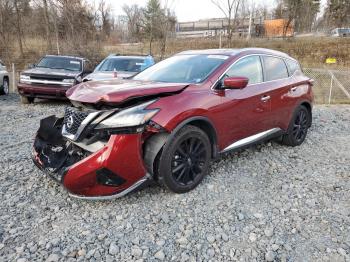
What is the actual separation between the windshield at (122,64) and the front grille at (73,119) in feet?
21.4

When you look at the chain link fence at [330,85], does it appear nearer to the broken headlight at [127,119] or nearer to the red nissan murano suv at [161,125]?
the red nissan murano suv at [161,125]

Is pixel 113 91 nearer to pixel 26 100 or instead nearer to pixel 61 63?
pixel 26 100

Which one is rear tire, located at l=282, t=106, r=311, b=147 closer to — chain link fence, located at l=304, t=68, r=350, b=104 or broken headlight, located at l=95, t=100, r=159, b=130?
broken headlight, located at l=95, t=100, r=159, b=130

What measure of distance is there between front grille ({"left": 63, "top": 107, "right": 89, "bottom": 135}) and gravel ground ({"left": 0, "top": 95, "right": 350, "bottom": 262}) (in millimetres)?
765

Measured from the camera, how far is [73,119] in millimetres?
3535

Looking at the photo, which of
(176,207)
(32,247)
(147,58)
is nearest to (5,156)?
(32,247)

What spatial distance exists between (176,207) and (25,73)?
786cm

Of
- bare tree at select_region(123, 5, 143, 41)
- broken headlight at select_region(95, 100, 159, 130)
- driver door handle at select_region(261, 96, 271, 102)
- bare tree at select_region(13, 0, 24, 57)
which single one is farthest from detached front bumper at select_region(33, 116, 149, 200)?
bare tree at select_region(123, 5, 143, 41)

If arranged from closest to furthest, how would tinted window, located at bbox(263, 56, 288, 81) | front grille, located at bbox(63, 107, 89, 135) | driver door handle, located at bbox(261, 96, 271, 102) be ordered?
front grille, located at bbox(63, 107, 89, 135) < driver door handle, located at bbox(261, 96, 271, 102) < tinted window, located at bbox(263, 56, 288, 81)

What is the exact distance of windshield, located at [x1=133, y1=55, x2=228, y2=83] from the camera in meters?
4.22

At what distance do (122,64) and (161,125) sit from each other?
7349 mm

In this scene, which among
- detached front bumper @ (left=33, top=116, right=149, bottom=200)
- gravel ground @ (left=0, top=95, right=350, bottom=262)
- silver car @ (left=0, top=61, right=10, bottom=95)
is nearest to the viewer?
gravel ground @ (left=0, top=95, right=350, bottom=262)

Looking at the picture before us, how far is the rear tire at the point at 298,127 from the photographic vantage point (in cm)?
551

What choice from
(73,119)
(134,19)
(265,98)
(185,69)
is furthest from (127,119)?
(134,19)
